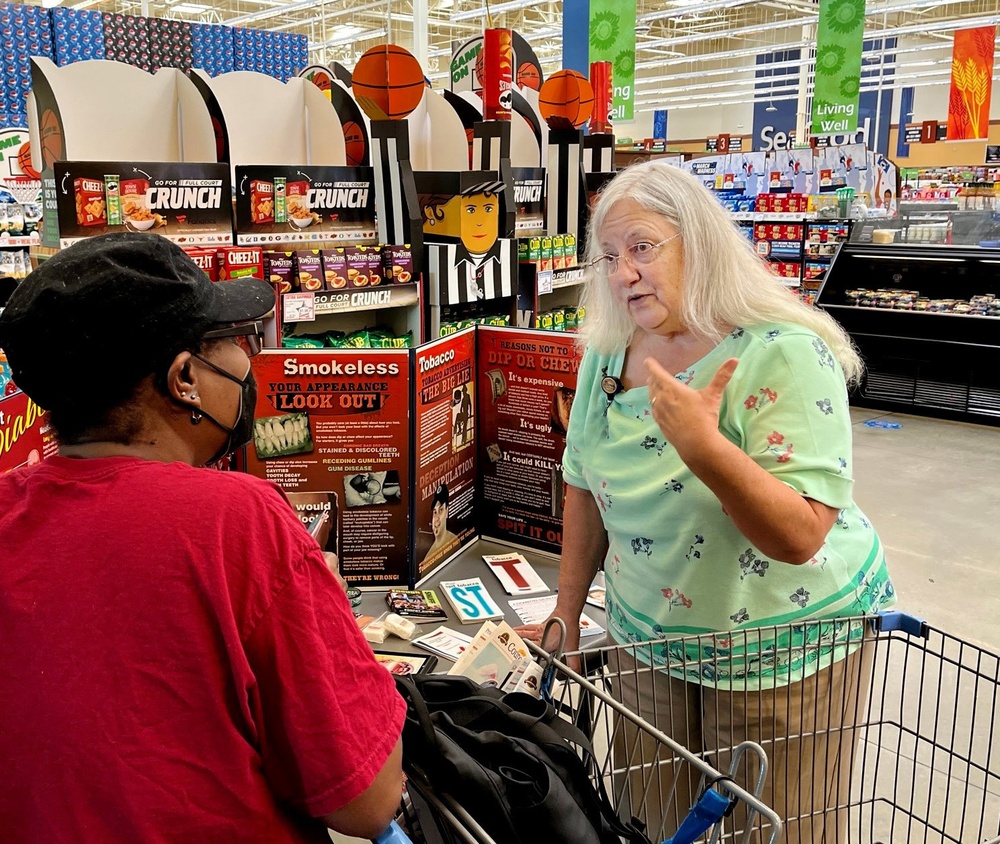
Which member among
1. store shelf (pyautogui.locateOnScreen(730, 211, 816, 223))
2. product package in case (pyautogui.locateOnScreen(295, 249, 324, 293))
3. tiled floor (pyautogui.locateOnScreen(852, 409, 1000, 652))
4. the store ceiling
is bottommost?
tiled floor (pyautogui.locateOnScreen(852, 409, 1000, 652))

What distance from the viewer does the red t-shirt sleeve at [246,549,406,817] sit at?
94 cm

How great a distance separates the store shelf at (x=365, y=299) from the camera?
11.3 feet

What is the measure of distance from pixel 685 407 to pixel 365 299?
94.9 inches

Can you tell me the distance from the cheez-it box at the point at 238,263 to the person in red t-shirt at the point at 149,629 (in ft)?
6.31

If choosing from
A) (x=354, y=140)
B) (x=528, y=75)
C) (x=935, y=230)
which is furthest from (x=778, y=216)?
(x=354, y=140)

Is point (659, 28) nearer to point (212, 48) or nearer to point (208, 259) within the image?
point (212, 48)

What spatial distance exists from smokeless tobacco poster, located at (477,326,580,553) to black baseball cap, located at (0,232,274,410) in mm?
1513

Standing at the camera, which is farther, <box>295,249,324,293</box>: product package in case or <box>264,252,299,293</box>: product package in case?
<box>295,249,324,293</box>: product package in case

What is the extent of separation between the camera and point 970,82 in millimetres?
13367

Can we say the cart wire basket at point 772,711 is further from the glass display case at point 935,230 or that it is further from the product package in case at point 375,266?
the glass display case at point 935,230

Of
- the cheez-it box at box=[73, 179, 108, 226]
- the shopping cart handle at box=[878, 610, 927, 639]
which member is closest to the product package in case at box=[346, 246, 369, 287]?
the cheez-it box at box=[73, 179, 108, 226]

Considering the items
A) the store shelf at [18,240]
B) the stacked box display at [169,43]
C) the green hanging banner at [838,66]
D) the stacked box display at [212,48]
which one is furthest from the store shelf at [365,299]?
the green hanging banner at [838,66]

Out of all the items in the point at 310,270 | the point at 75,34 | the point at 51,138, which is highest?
the point at 75,34

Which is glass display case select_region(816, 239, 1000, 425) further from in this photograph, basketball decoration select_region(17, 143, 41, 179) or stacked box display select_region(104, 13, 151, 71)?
basketball decoration select_region(17, 143, 41, 179)
